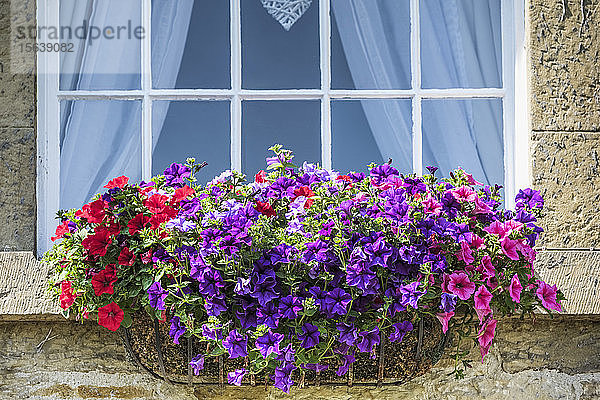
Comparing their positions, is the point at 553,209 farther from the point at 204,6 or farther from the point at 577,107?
the point at 204,6

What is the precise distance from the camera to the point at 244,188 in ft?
7.97

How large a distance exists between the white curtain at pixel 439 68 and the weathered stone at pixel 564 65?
206 mm

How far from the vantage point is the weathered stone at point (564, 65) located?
273cm

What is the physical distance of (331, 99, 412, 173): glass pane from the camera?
9.55ft

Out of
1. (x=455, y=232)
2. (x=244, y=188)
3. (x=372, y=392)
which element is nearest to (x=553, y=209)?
(x=455, y=232)

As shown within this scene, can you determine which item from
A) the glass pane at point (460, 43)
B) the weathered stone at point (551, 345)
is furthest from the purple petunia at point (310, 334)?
the glass pane at point (460, 43)

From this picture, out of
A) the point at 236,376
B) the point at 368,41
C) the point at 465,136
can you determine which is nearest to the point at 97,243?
the point at 236,376

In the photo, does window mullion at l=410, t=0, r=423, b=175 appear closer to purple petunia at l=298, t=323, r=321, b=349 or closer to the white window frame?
the white window frame

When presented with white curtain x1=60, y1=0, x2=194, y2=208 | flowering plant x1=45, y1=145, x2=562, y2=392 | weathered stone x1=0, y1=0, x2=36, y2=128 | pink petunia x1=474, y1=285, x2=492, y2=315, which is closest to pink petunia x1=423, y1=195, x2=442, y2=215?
flowering plant x1=45, y1=145, x2=562, y2=392

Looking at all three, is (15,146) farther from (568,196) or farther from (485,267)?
(568,196)

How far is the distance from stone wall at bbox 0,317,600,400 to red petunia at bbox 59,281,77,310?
11.3 inches

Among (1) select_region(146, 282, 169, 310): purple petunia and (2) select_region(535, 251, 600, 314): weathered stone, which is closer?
(1) select_region(146, 282, 169, 310): purple petunia

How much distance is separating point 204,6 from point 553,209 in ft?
4.48

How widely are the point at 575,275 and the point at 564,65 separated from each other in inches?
26.9
